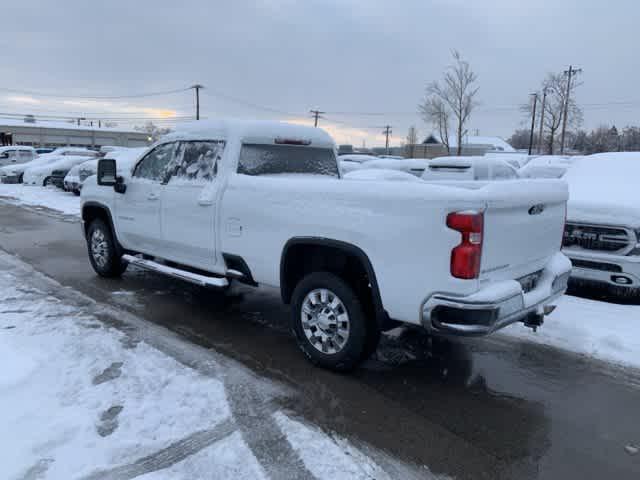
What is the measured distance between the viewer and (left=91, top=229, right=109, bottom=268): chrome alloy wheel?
7031 millimetres

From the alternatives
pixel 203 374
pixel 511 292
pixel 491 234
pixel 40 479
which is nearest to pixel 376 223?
pixel 491 234

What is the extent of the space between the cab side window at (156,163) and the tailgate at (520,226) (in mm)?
3886

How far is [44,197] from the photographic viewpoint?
18938 mm

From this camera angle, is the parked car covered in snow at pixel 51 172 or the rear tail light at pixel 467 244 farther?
the parked car covered in snow at pixel 51 172

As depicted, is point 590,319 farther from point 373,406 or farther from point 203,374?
point 203,374

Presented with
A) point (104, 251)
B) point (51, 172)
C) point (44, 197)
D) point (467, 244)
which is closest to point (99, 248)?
point (104, 251)

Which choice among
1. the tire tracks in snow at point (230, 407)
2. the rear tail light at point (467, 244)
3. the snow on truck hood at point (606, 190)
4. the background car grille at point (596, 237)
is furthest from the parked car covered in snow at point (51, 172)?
the rear tail light at point (467, 244)

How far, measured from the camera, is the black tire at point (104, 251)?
22.7 feet

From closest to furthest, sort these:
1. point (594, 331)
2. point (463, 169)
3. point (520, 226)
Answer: point (520, 226), point (594, 331), point (463, 169)

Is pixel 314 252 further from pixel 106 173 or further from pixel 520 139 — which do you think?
pixel 520 139

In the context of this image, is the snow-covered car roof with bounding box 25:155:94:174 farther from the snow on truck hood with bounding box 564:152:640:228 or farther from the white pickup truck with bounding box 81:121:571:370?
the snow on truck hood with bounding box 564:152:640:228

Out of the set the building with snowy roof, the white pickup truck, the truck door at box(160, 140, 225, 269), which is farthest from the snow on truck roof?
the building with snowy roof

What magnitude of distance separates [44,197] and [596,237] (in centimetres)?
1896

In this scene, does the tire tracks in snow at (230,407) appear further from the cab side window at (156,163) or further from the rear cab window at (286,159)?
the rear cab window at (286,159)
